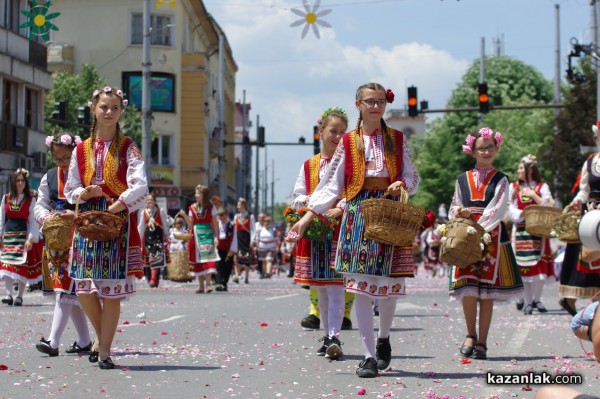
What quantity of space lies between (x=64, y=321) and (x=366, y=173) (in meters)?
2.92

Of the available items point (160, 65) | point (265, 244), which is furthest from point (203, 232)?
point (160, 65)

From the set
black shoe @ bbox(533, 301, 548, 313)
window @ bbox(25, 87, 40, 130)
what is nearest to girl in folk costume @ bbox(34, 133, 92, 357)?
black shoe @ bbox(533, 301, 548, 313)

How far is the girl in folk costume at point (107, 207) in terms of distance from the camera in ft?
31.5

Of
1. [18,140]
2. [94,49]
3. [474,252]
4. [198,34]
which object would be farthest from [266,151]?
[474,252]

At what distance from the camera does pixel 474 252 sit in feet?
34.6

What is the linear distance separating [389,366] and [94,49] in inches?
2167

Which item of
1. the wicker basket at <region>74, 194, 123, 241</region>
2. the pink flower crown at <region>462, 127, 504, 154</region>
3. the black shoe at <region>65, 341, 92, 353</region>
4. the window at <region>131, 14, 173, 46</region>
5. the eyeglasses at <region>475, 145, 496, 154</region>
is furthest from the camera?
the window at <region>131, 14, 173, 46</region>

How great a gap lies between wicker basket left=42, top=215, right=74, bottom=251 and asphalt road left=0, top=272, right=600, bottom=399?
0.89 metres

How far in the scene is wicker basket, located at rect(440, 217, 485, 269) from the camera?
10461 millimetres

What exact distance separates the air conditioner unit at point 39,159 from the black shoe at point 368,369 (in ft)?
124

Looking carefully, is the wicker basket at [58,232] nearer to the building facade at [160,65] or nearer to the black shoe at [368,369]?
the black shoe at [368,369]

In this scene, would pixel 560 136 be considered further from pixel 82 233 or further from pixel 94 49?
pixel 82 233

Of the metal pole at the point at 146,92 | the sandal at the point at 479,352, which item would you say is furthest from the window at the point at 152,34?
the sandal at the point at 479,352

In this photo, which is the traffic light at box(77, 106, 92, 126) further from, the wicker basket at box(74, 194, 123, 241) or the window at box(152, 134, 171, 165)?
the wicker basket at box(74, 194, 123, 241)
